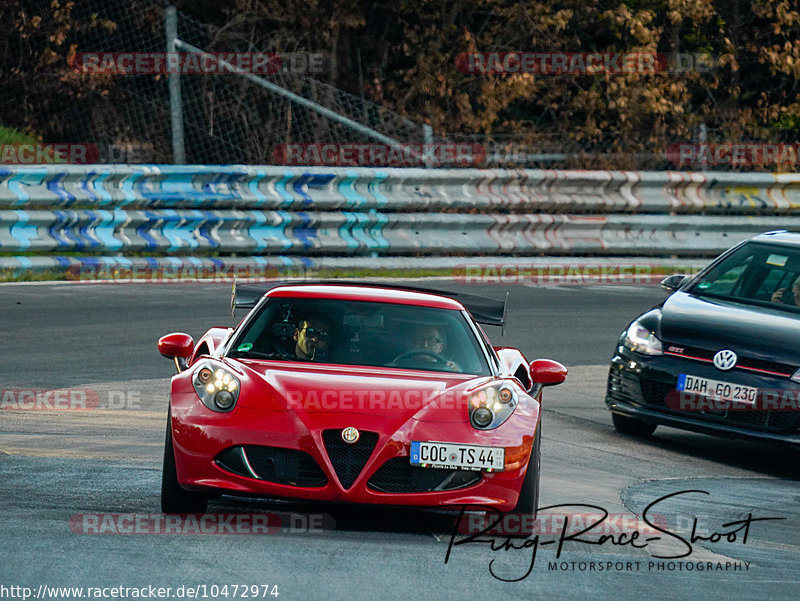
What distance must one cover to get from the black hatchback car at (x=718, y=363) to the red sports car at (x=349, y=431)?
7.14ft

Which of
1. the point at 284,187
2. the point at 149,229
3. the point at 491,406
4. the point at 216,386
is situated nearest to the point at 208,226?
the point at 149,229

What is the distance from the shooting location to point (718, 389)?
30.4 ft

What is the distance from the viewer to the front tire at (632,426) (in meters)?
10.1

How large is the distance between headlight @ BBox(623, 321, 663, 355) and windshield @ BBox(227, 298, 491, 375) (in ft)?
7.37

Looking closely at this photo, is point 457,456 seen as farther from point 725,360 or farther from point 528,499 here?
point 725,360

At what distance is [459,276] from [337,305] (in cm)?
1003

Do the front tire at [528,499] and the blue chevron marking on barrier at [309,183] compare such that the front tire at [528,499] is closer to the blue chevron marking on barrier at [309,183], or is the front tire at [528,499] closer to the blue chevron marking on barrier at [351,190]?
the blue chevron marking on barrier at [309,183]

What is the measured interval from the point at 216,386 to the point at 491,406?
1.23 m

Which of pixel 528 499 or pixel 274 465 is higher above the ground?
pixel 274 465

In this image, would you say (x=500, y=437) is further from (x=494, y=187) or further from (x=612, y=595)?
(x=494, y=187)

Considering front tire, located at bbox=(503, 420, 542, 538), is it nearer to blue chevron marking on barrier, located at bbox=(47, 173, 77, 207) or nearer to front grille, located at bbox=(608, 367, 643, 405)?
front grille, located at bbox=(608, 367, 643, 405)

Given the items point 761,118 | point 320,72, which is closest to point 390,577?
point 320,72

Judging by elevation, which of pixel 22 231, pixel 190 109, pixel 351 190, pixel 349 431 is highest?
pixel 349 431

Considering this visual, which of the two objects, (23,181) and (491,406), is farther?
(23,181)
